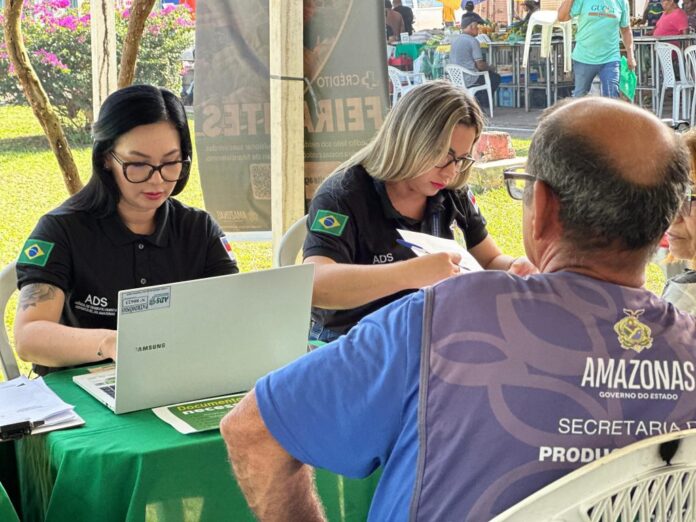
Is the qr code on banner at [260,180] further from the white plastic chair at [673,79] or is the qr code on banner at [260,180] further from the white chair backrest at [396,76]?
the white chair backrest at [396,76]

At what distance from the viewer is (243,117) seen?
12.6 ft

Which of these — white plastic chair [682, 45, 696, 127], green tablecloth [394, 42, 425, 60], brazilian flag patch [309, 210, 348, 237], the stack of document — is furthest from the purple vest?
green tablecloth [394, 42, 425, 60]

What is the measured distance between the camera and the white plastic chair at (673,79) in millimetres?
5078

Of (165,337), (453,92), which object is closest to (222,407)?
(165,337)

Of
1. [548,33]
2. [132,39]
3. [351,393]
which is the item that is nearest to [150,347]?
[351,393]

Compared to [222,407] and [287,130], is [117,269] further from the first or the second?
[287,130]

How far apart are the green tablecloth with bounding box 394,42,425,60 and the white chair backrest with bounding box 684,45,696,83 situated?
185 centimetres

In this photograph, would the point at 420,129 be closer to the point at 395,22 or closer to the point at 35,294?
the point at 35,294

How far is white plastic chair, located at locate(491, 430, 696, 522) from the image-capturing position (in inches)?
39.9

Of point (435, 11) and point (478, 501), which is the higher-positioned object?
point (435, 11)

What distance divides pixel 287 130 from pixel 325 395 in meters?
2.57

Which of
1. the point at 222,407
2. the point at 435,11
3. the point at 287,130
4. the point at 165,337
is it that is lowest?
the point at 222,407

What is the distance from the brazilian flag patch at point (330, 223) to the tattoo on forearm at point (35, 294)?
2.30ft

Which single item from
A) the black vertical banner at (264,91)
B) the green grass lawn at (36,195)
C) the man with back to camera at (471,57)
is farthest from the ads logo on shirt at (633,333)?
the man with back to camera at (471,57)
